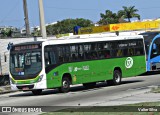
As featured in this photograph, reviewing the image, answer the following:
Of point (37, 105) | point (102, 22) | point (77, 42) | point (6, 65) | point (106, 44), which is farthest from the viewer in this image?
point (102, 22)

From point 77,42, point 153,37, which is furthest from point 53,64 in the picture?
point 153,37

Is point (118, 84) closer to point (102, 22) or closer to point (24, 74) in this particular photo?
point (24, 74)

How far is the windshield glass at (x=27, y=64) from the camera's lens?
22.5m

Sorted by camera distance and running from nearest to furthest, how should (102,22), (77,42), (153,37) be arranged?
(77,42) → (153,37) → (102,22)

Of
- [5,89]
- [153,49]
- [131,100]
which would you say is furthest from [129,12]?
[131,100]

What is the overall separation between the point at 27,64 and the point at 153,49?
14.5 metres

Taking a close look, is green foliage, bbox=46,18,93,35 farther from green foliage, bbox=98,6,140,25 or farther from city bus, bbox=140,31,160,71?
city bus, bbox=140,31,160,71

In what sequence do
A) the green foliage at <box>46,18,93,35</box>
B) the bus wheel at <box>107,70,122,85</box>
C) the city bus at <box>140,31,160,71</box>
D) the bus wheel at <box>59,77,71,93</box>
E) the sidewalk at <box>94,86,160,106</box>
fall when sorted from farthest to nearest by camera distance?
the green foliage at <box>46,18,93,35</box> < the city bus at <box>140,31,160,71</box> < the bus wheel at <box>107,70,122,85</box> < the bus wheel at <box>59,77,71,93</box> < the sidewalk at <box>94,86,160,106</box>

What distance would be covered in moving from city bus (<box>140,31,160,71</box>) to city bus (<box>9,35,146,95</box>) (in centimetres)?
547

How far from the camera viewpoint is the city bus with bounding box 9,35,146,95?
22516 mm

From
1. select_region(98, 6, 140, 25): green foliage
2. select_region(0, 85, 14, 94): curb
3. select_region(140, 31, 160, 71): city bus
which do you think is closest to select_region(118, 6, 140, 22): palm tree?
select_region(98, 6, 140, 25): green foliage

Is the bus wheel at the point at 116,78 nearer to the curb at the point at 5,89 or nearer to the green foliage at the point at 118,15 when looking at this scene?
the curb at the point at 5,89

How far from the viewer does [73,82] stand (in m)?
24.0

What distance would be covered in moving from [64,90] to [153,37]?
525 inches
